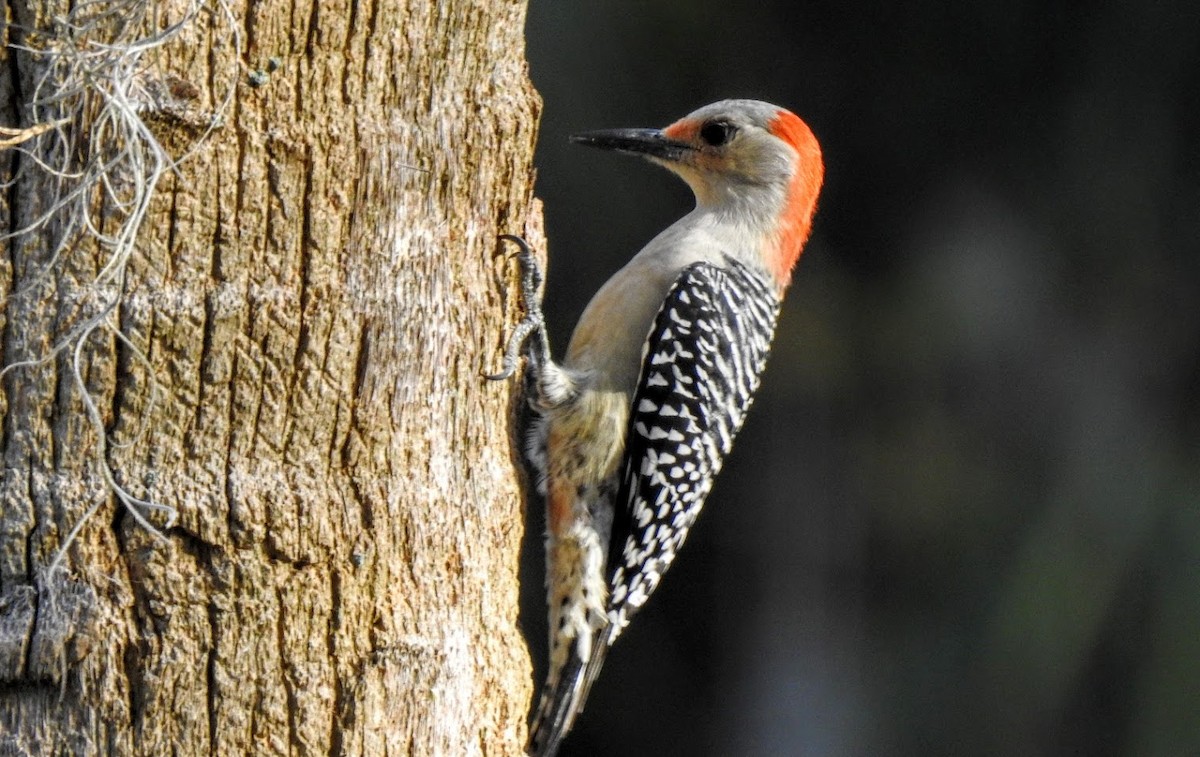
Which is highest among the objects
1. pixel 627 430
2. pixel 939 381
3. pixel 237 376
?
pixel 237 376

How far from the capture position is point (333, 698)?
3004mm

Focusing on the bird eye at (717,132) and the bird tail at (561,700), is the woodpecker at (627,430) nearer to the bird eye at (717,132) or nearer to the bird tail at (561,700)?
the bird tail at (561,700)

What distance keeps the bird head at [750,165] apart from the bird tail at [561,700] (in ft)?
4.70

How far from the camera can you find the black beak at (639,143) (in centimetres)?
468

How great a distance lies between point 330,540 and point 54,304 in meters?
0.70

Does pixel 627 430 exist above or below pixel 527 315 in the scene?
below

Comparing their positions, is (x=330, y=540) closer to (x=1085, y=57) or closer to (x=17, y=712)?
(x=17, y=712)

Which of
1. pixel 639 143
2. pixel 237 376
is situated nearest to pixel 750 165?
pixel 639 143

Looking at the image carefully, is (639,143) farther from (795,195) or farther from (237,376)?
(237,376)

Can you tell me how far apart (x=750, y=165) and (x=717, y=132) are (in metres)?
0.16

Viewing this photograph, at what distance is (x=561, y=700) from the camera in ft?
13.6

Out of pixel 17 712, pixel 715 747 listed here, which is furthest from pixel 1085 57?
pixel 17 712

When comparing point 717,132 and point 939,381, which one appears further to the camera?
point 939,381

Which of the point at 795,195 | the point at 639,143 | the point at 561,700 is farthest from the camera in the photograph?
the point at 795,195
